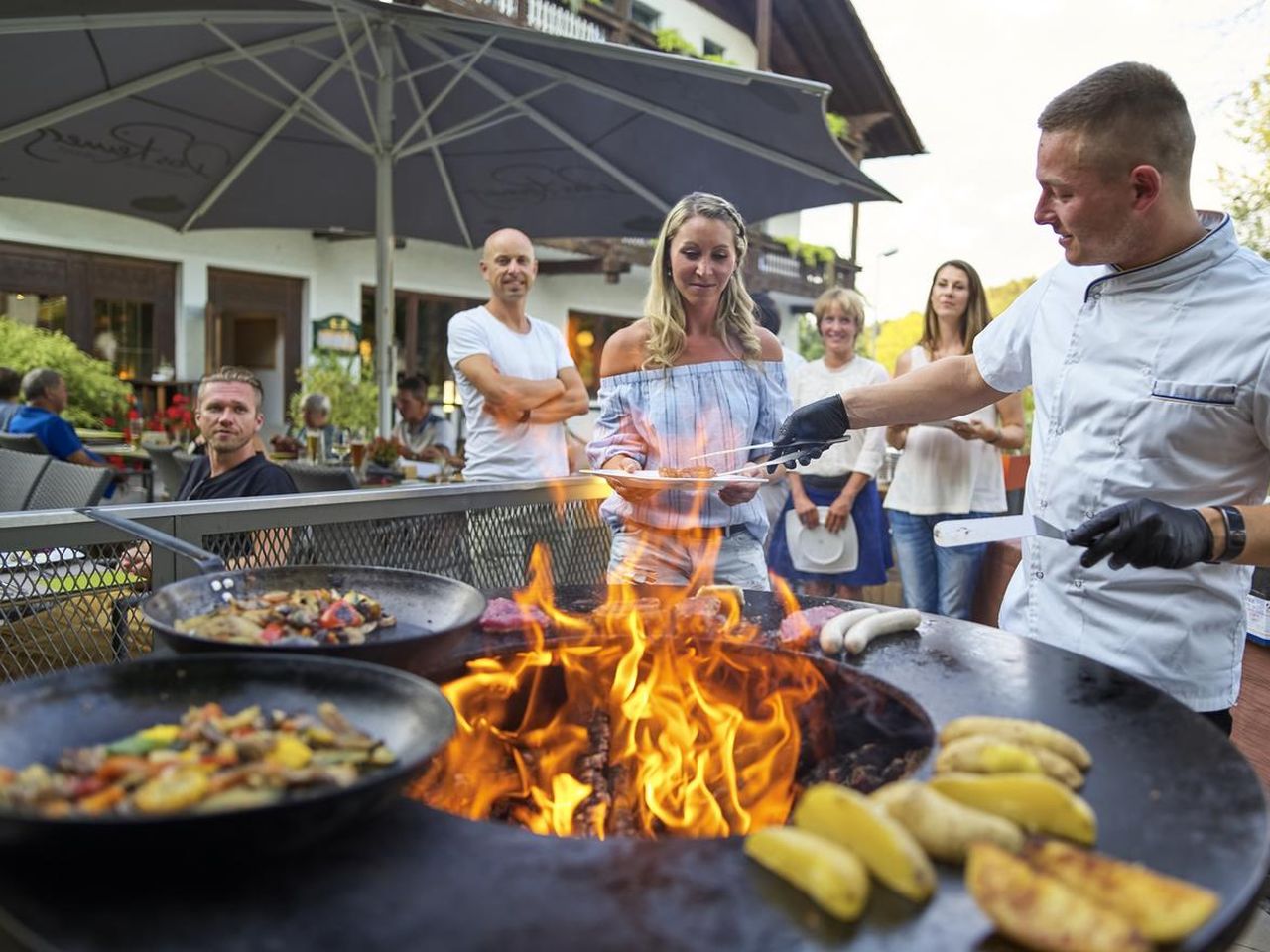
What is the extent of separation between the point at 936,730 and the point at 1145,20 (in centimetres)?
1023

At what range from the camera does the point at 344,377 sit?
7898 millimetres

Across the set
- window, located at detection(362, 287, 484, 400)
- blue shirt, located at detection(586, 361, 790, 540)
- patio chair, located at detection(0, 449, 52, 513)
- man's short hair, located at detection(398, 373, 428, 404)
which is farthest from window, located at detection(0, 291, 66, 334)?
blue shirt, located at detection(586, 361, 790, 540)

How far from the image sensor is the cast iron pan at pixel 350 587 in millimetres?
1631

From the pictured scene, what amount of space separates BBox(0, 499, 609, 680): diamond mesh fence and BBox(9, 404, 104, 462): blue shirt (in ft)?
12.7

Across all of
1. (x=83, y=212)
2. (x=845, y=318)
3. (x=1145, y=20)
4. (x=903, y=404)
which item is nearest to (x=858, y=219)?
(x=1145, y=20)

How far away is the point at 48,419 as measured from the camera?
6.20m

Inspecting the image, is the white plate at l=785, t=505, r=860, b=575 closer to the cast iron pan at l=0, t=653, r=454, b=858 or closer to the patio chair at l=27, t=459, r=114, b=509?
the patio chair at l=27, t=459, r=114, b=509

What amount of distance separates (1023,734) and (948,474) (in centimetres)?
345

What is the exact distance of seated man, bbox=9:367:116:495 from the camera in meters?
6.18

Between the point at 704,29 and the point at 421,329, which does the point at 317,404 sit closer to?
the point at 421,329

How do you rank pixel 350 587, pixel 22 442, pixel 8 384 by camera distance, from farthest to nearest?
pixel 8 384, pixel 22 442, pixel 350 587

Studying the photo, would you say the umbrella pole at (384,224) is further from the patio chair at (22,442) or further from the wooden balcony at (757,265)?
the wooden balcony at (757,265)

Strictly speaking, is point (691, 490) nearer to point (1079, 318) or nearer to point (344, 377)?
point (1079, 318)

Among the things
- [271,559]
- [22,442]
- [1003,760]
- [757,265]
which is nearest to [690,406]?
[271,559]
